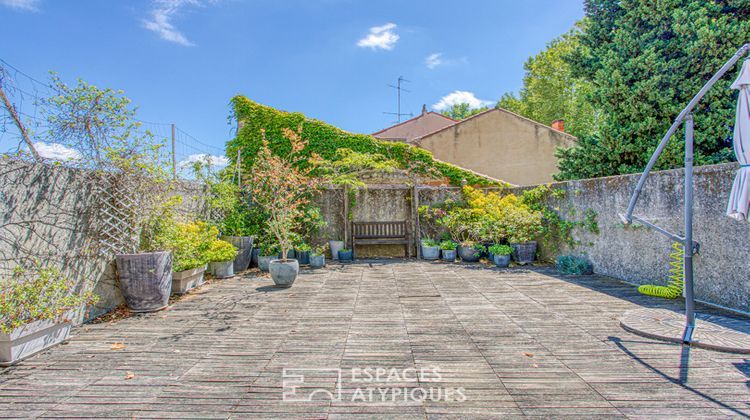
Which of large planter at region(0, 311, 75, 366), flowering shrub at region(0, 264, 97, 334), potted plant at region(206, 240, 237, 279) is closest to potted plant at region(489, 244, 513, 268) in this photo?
potted plant at region(206, 240, 237, 279)

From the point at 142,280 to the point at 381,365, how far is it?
333 cm

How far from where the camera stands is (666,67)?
703 cm

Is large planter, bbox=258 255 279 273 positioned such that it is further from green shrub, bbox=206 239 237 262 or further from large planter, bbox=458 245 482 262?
large planter, bbox=458 245 482 262

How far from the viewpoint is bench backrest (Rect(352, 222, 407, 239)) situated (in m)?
8.84

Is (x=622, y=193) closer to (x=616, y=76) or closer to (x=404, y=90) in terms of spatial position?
(x=616, y=76)

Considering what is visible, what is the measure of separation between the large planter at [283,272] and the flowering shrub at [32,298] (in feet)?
7.90

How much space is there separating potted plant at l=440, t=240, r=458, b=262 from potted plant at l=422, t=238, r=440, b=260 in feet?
0.48

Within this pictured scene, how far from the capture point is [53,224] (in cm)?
364

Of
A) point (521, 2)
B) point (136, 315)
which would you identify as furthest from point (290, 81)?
point (136, 315)

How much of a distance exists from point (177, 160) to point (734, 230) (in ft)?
25.6

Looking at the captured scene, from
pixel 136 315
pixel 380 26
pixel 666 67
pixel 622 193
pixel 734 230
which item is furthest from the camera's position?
pixel 380 26

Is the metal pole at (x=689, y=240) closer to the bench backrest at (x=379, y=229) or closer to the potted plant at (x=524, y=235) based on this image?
the potted plant at (x=524, y=235)

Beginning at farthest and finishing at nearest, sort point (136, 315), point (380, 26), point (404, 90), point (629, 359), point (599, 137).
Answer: point (404, 90) → point (380, 26) → point (599, 137) → point (136, 315) → point (629, 359)

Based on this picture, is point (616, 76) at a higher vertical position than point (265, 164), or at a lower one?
higher
